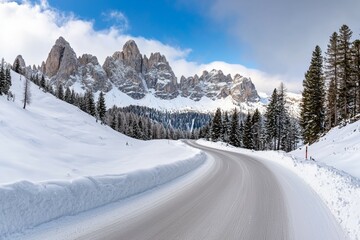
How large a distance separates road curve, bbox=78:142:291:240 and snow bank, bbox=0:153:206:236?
3.82 ft

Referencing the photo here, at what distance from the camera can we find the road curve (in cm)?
593

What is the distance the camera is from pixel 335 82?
37.5m

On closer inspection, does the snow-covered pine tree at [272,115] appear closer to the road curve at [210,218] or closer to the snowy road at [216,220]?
the road curve at [210,218]

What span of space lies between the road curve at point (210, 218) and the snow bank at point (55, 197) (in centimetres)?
117

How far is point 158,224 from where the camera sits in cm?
654

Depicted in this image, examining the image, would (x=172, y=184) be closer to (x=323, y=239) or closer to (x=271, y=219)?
(x=271, y=219)

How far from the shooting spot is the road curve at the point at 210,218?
593cm

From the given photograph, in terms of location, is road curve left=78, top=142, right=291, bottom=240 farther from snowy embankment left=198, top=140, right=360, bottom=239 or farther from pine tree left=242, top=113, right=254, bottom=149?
pine tree left=242, top=113, right=254, bottom=149

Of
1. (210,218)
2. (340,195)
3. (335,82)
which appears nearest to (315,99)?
(335,82)

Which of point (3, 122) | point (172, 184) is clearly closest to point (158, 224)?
point (172, 184)

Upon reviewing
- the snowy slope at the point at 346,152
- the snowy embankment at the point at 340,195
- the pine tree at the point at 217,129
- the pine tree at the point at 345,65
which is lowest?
the snowy embankment at the point at 340,195

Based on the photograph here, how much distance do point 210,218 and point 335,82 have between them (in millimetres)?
36582

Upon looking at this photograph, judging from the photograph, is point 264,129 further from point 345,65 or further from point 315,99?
point 345,65

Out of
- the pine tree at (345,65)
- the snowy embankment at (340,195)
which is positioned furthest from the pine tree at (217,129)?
the snowy embankment at (340,195)
